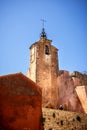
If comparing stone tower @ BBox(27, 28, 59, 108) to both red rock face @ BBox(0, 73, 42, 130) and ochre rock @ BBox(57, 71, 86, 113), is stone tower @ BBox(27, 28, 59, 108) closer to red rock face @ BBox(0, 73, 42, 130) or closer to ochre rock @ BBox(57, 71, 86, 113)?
ochre rock @ BBox(57, 71, 86, 113)

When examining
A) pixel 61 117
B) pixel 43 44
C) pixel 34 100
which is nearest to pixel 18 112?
pixel 34 100

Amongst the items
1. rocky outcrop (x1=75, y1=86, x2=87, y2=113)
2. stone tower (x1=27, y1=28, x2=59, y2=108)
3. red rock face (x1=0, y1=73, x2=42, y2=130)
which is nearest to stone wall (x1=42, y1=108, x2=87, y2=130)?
red rock face (x1=0, y1=73, x2=42, y2=130)

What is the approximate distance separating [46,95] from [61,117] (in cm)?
736

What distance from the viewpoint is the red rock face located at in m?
20.8

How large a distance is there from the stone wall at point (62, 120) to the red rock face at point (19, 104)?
0.88 meters

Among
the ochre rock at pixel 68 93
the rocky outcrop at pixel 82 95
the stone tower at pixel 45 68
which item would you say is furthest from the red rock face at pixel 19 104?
the rocky outcrop at pixel 82 95

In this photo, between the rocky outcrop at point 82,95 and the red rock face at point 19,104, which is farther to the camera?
the rocky outcrop at point 82,95

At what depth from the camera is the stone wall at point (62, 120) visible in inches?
904

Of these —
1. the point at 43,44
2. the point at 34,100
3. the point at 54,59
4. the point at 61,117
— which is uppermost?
the point at 43,44

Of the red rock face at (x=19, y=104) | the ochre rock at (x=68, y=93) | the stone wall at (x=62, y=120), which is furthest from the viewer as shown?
the ochre rock at (x=68, y=93)

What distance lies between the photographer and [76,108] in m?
31.3

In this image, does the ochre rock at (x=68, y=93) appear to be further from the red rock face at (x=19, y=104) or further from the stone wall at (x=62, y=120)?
the red rock face at (x=19, y=104)

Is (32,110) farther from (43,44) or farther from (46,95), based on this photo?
(43,44)

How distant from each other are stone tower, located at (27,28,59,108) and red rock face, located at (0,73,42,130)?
312 inches
